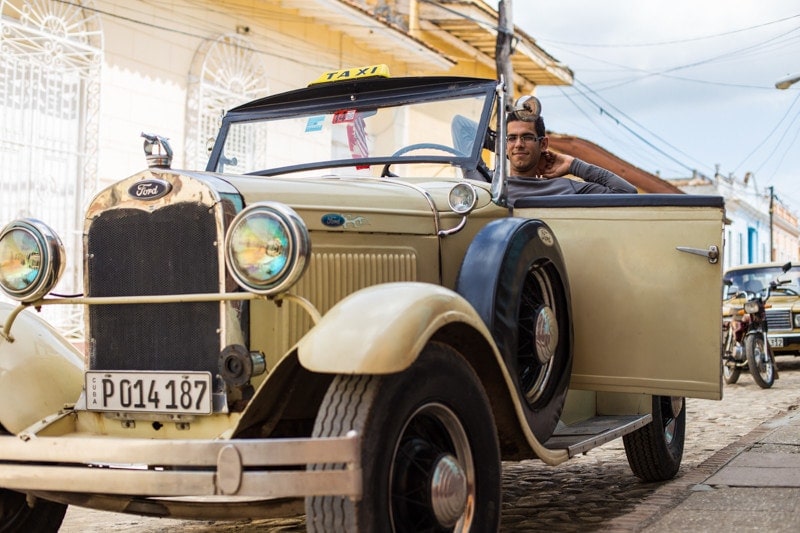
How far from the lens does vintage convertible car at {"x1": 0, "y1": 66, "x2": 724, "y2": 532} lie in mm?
3070

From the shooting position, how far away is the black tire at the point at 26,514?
12.9 feet

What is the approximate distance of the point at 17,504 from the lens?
3.98 meters

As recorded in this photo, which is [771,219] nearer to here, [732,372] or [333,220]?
[732,372]

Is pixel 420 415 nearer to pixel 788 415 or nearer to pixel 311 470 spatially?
pixel 311 470

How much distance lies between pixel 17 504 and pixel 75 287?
6.35 m

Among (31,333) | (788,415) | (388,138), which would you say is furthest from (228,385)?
(788,415)

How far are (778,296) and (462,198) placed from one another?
461 inches

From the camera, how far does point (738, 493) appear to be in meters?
4.86

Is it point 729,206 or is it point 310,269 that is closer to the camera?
point 310,269

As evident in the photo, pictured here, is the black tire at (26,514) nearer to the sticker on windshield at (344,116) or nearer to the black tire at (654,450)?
the sticker on windshield at (344,116)

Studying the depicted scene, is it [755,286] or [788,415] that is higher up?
[755,286]

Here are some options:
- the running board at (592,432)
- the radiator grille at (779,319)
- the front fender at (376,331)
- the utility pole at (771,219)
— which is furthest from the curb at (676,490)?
the utility pole at (771,219)

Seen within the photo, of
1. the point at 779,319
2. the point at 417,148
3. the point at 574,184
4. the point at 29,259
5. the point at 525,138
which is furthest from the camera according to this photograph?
the point at 779,319

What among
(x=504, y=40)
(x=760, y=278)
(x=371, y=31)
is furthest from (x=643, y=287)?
(x=760, y=278)
